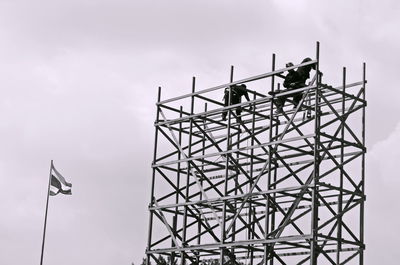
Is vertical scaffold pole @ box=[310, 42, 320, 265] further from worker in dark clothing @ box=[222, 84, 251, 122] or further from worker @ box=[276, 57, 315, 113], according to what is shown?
worker in dark clothing @ box=[222, 84, 251, 122]

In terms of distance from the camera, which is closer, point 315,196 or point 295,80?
point 315,196

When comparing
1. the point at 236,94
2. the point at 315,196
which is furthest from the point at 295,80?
the point at 315,196

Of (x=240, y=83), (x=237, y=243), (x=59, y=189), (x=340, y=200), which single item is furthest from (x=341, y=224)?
(x=59, y=189)

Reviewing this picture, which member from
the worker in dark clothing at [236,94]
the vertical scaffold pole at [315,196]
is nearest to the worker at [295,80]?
the vertical scaffold pole at [315,196]

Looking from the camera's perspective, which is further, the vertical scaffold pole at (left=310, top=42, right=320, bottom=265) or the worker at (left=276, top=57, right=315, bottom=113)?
the worker at (left=276, top=57, right=315, bottom=113)

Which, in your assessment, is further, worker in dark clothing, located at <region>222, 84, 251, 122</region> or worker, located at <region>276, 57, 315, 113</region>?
worker in dark clothing, located at <region>222, 84, 251, 122</region>

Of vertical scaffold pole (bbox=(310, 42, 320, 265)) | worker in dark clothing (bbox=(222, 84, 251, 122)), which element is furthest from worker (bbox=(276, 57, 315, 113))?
worker in dark clothing (bbox=(222, 84, 251, 122))

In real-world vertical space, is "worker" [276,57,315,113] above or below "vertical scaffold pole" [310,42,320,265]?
above

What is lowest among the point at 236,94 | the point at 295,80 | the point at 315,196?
the point at 315,196

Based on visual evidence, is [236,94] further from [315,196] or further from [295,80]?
[315,196]

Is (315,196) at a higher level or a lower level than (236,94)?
lower

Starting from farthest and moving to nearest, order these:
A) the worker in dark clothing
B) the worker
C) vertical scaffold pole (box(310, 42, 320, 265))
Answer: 1. the worker in dark clothing
2. the worker
3. vertical scaffold pole (box(310, 42, 320, 265))

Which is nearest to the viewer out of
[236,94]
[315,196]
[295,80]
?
[315,196]

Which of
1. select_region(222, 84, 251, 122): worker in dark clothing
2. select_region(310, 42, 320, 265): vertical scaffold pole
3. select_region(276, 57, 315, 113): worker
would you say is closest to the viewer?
select_region(310, 42, 320, 265): vertical scaffold pole
